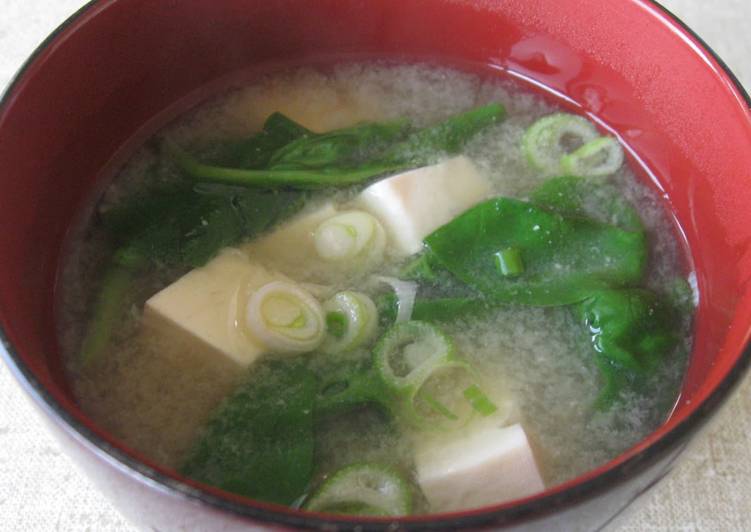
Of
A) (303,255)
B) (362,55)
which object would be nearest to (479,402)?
(303,255)

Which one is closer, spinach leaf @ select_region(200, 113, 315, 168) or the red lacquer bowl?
the red lacquer bowl

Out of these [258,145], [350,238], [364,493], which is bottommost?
[364,493]

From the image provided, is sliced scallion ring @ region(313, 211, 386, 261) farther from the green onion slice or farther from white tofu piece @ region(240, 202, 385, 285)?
the green onion slice

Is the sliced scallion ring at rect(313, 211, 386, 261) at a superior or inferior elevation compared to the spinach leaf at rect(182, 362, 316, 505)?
superior

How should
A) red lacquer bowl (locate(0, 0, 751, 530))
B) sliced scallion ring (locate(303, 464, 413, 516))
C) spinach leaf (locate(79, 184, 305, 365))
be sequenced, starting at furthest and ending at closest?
spinach leaf (locate(79, 184, 305, 365))
sliced scallion ring (locate(303, 464, 413, 516))
red lacquer bowl (locate(0, 0, 751, 530))

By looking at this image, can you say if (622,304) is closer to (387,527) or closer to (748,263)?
(748,263)

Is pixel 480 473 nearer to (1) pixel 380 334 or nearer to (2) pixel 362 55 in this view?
(1) pixel 380 334

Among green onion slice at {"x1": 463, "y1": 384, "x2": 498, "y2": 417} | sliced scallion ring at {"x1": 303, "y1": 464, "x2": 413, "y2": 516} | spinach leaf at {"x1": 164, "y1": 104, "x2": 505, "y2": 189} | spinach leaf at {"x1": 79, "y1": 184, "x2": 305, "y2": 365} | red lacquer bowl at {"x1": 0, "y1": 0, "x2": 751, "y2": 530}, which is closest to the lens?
red lacquer bowl at {"x1": 0, "y1": 0, "x2": 751, "y2": 530}

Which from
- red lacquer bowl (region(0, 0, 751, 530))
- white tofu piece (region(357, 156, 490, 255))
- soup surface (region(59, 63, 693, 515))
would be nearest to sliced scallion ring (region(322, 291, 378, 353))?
soup surface (region(59, 63, 693, 515))
